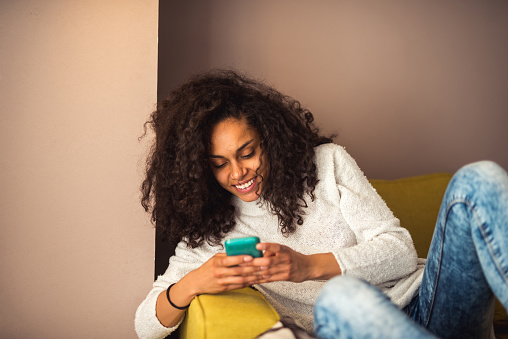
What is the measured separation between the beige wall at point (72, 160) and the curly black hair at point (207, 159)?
14 centimetres

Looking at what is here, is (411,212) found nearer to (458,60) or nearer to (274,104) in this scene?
(274,104)

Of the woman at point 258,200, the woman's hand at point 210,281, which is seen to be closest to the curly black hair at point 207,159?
the woman at point 258,200

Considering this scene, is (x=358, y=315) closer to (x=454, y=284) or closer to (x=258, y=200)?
(x=454, y=284)

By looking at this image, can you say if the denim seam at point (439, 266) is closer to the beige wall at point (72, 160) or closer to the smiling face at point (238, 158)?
the smiling face at point (238, 158)

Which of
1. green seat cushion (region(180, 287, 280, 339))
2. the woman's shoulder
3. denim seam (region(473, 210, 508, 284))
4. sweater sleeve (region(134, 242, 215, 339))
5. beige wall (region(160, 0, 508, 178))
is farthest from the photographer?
beige wall (region(160, 0, 508, 178))

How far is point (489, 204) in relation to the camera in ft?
3.27

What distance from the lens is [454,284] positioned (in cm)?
116

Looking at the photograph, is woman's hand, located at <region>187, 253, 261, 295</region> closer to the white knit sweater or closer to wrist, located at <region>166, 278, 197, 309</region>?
wrist, located at <region>166, 278, 197, 309</region>

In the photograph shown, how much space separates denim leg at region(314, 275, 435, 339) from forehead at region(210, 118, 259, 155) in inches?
24.5

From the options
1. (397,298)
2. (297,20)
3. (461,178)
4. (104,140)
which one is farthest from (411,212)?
(104,140)

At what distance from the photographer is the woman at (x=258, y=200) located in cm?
142

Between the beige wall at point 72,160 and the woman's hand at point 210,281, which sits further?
the beige wall at point 72,160

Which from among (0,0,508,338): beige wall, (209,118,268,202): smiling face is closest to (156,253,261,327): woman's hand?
(209,118,268,202): smiling face

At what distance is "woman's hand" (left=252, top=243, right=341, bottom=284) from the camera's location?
1.24m
